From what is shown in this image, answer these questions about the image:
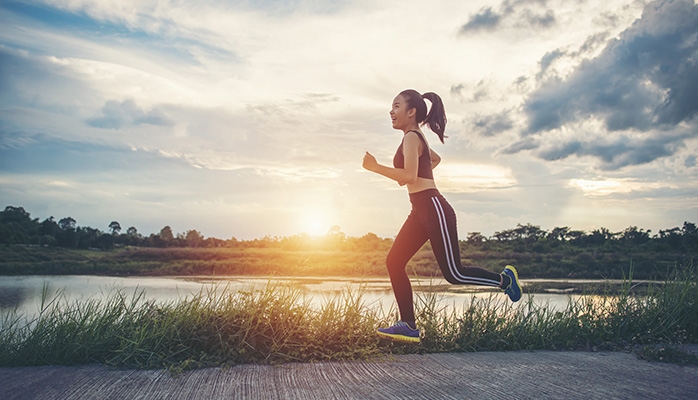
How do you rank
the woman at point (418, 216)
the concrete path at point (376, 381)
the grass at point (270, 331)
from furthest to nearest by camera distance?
the woman at point (418, 216)
the grass at point (270, 331)
the concrete path at point (376, 381)

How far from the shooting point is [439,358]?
4.79 metres

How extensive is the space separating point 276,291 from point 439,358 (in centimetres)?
166

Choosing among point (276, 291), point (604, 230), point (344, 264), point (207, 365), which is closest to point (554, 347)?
point (276, 291)

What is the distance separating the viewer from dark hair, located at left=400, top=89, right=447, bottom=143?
4801 mm

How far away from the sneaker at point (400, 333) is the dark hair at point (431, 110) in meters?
1.83

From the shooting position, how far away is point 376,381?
395cm

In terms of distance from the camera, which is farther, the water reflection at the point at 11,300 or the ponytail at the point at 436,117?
the water reflection at the point at 11,300

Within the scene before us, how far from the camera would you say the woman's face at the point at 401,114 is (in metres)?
4.78

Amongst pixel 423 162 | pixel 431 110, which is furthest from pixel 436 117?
pixel 423 162

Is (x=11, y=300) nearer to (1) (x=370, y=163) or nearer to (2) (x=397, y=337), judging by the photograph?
(2) (x=397, y=337)

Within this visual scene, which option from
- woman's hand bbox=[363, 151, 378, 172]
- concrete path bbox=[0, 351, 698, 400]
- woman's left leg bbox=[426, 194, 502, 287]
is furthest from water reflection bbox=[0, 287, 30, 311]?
woman's left leg bbox=[426, 194, 502, 287]

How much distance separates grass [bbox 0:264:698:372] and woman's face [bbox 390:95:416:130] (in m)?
1.74

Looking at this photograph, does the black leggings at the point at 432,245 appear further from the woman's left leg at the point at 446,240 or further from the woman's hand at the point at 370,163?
the woman's hand at the point at 370,163

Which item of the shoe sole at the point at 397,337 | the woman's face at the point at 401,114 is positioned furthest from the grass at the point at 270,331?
the woman's face at the point at 401,114
